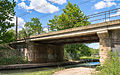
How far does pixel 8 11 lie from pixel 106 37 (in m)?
14.5

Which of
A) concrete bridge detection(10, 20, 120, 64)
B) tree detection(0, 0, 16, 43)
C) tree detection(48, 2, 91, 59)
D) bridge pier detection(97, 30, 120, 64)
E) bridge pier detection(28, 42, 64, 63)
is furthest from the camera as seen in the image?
tree detection(48, 2, 91, 59)

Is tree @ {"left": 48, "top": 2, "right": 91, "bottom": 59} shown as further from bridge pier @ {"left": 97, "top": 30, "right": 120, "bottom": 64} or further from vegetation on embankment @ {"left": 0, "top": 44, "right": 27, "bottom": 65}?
bridge pier @ {"left": 97, "top": 30, "right": 120, "bottom": 64}

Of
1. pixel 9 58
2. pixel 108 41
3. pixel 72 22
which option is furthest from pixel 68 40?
pixel 72 22

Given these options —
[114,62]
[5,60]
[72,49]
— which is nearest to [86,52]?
[72,49]

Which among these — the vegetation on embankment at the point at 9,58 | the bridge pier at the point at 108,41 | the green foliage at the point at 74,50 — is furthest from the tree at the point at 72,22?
the bridge pier at the point at 108,41

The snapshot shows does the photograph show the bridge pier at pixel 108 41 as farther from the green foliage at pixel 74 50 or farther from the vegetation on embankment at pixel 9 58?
the green foliage at pixel 74 50

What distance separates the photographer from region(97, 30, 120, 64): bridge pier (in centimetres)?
1213

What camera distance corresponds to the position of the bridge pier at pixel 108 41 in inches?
478

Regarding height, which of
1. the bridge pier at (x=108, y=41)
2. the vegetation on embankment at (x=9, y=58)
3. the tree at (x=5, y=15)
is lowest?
the vegetation on embankment at (x=9, y=58)

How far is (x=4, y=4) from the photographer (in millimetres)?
18531

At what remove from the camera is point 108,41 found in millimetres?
12617

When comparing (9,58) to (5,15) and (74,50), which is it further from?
(74,50)

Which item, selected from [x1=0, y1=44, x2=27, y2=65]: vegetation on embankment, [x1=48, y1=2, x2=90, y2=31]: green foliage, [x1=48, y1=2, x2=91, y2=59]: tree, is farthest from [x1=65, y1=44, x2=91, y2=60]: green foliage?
[x1=0, y1=44, x2=27, y2=65]: vegetation on embankment

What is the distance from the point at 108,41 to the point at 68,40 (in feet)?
28.7
